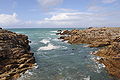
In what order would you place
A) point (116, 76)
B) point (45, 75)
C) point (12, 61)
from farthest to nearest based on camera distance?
point (12, 61) → point (45, 75) → point (116, 76)

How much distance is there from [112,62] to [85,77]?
9162 millimetres

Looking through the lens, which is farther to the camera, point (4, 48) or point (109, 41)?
point (109, 41)

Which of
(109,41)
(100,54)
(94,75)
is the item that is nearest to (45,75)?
(94,75)

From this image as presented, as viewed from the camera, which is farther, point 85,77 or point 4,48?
point 4,48

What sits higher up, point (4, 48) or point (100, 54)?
point (4, 48)

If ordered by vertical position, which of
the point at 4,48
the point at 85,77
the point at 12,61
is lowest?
the point at 85,77

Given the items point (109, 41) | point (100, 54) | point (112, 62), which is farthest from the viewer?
point (109, 41)

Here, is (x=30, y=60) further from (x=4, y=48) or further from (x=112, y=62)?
(x=112, y=62)

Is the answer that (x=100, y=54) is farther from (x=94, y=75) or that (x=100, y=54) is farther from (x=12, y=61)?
(x=12, y=61)

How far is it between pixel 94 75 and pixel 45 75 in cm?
904

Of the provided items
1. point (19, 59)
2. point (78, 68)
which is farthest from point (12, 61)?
point (78, 68)

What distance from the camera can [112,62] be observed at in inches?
1154

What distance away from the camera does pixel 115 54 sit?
114ft

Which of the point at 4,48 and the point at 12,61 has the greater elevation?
the point at 4,48
